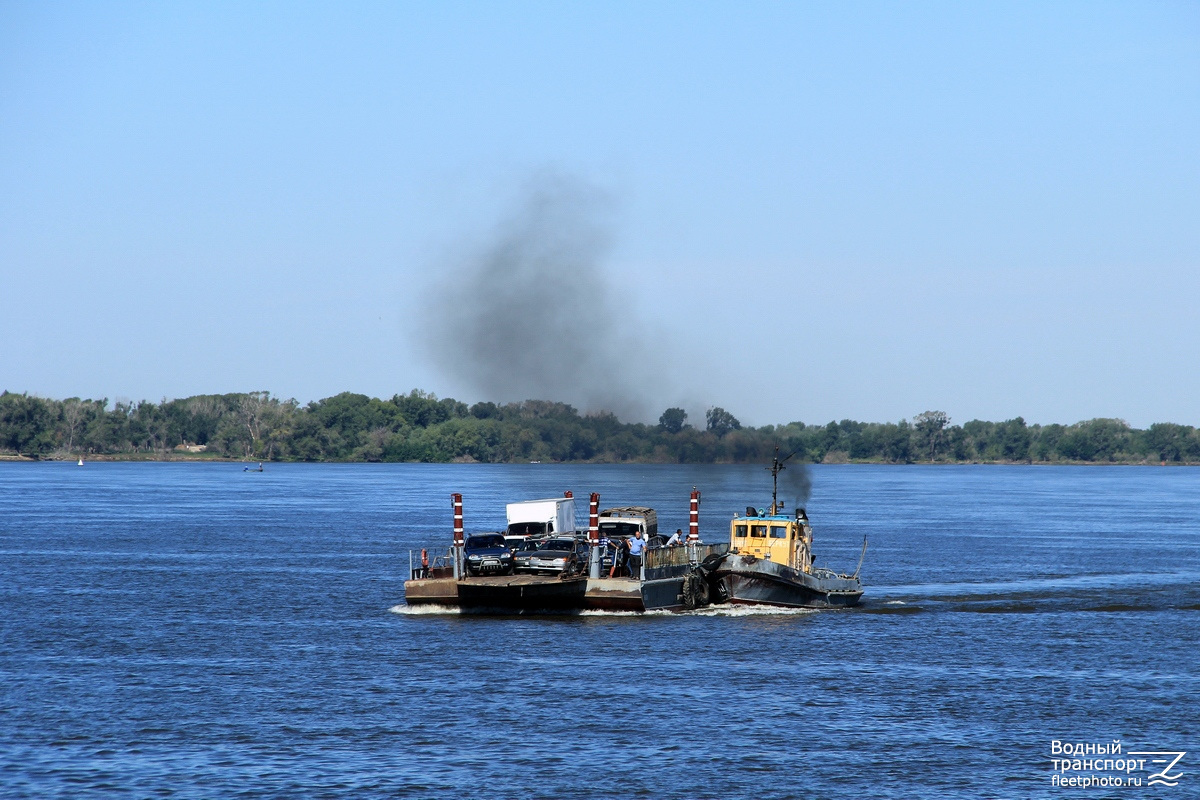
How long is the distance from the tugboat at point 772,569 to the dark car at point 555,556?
553cm

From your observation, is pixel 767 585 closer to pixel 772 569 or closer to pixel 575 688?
pixel 772 569

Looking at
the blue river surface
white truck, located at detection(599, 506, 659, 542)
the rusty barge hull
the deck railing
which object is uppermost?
white truck, located at detection(599, 506, 659, 542)

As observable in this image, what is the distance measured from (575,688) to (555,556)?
15.4m

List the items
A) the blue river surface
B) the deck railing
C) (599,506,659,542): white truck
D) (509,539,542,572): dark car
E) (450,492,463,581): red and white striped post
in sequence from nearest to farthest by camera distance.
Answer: the blue river surface, (450,492,463,581): red and white striped post, (509,539,542,572): dark car, the deck railing, (599,506,659,542): white truck

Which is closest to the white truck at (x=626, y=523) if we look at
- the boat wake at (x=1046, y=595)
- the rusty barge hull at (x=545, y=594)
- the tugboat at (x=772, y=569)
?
the tugboat at (x=772, y=569)

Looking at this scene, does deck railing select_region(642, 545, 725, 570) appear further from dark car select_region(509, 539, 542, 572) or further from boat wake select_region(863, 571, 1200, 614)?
boat wake select_region(863, 571, 1200, 614)

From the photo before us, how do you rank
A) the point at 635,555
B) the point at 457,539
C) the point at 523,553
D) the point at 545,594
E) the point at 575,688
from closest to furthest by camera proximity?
the point at 575,688 → the point at 457,539 → the point at 545,594 → the point at 523,553 → the point at 635,555

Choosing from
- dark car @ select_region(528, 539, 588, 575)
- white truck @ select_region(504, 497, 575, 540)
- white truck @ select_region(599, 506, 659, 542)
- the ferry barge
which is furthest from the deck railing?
white truck @ select_region(504, 497, 575, 540)

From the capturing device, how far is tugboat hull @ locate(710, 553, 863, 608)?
181 feet

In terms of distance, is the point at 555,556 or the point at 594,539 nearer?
the point at 594,539

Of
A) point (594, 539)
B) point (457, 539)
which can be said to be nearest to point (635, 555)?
point (594, 539)

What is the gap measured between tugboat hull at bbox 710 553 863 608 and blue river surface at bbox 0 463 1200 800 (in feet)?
3.32

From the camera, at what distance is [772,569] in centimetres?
5531

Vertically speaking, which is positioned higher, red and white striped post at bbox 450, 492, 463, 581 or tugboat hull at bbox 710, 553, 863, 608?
red and white striped post at bbox 450, 492, 463, 581
